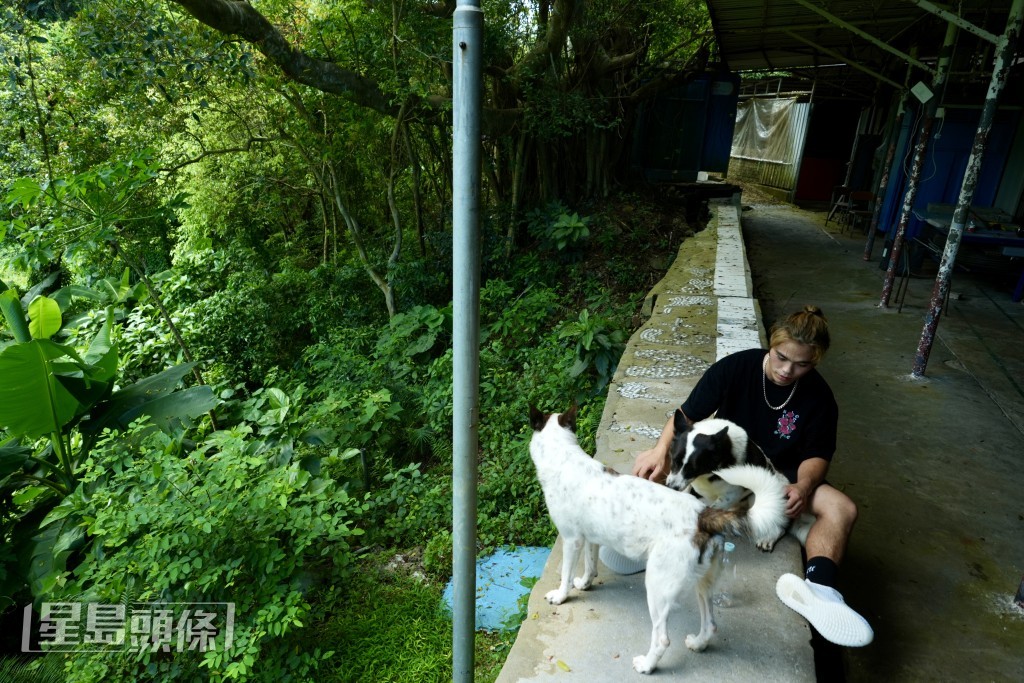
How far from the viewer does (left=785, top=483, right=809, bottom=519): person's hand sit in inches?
95.0

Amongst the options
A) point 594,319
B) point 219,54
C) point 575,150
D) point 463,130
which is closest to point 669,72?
point 575,150

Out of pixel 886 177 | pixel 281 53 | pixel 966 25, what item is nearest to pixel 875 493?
pixel 966 25

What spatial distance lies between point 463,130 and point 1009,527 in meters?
3.63

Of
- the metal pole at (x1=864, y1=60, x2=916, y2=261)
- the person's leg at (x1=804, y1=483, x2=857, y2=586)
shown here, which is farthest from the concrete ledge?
the metal pole at (x1=864, y1=60, x2=916, y2=261)

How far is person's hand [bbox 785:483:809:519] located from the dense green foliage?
1.73 metres

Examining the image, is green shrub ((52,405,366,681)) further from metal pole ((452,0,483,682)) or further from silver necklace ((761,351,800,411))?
silver necklace ((761,351,800,411))

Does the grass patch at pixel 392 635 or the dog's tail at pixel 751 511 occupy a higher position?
the dog's tail at pixel 751 511

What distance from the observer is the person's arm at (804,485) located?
2.42 m

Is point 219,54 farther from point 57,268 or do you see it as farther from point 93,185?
point 57,268

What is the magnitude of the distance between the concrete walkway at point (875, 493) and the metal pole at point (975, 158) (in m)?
0.46

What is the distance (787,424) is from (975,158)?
3329mm

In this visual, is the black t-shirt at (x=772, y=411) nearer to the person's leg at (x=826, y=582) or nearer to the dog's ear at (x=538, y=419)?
the person's leg at (x=826, y=582)

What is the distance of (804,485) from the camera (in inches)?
97.0

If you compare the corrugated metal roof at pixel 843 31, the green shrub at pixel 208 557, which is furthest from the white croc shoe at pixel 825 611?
the corrugated metal roof at pixel 843 31
